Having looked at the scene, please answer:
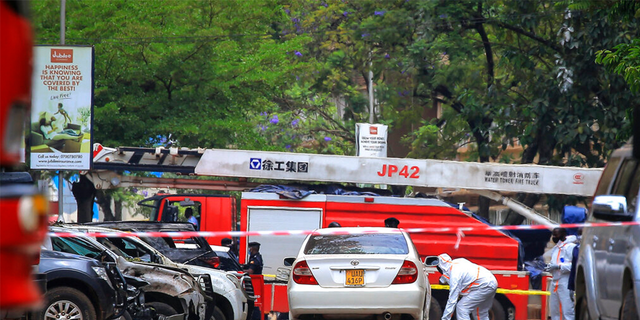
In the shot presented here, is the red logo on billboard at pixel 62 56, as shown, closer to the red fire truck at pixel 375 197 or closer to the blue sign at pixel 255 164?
the red fire truck at pixel 375 197

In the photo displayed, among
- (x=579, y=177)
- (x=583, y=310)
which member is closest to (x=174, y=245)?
(x=579, y=177)

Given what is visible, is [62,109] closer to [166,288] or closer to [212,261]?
[212,261]

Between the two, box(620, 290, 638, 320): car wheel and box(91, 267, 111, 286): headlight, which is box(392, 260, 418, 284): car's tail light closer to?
box(91, 267, 111, 286): headlight

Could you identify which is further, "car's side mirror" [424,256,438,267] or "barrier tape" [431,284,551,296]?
"barrier tape" [431,284,551,296]

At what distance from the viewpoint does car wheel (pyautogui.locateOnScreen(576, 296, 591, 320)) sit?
7.20 meters

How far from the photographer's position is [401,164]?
1809 centimetres

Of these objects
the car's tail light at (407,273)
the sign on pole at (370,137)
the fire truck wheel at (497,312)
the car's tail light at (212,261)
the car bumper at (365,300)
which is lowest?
the fire truck wheel at (497,312)

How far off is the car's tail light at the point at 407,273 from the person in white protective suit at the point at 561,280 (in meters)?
2.88

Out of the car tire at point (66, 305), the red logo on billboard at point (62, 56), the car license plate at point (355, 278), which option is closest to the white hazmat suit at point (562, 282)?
→ the car license plate at point (355, 278)

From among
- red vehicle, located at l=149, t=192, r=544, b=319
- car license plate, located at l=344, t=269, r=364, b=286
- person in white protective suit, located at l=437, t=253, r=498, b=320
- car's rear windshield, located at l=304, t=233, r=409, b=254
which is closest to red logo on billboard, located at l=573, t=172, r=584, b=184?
red vehicle, located at l=149, t=192, r=544, b=319

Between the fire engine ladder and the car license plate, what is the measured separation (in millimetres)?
7280

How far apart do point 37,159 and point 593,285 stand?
14001mm

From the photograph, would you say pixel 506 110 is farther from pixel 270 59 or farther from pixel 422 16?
pixel 270 59

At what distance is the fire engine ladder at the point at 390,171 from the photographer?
58.1 ft
